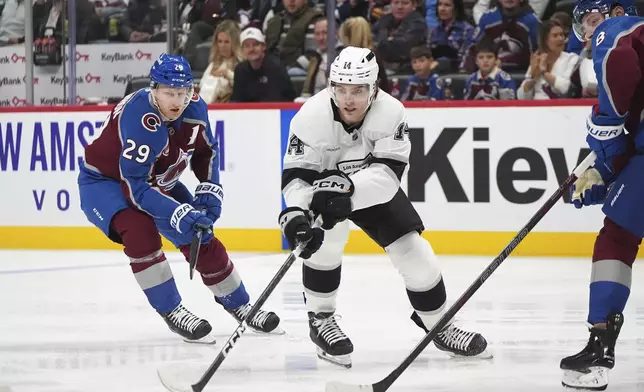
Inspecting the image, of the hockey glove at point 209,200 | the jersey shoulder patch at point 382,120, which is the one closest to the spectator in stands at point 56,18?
the hockey glove at point 209,200

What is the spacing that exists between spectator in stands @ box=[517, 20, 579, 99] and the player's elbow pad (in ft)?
11.7

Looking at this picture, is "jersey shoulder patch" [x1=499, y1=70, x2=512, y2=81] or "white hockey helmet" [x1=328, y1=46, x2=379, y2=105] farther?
"jersey shoulder patch" [x1=499, y1=70, x2=512, y2=81]

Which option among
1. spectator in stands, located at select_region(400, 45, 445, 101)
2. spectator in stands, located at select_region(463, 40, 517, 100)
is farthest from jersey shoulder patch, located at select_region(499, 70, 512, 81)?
spectator in stands, located at select_region(400, 45, 445, 101)

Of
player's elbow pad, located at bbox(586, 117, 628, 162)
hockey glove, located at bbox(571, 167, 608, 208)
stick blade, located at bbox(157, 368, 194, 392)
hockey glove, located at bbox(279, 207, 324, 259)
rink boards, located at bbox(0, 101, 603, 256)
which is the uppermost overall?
player's elbow pad, located at bbox(586, 117, 628, 162)

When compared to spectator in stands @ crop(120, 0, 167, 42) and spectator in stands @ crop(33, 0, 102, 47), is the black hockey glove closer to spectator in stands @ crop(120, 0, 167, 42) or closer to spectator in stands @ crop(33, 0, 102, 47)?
spectator in stands @ crop(120, 0, 167, 42)

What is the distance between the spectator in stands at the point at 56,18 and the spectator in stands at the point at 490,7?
8.41ft

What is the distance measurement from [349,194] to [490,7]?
13.4ft

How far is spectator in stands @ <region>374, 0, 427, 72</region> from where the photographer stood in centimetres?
715

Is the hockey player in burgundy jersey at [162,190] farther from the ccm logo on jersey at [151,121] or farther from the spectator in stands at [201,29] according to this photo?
the spectator in stands at [201,29]

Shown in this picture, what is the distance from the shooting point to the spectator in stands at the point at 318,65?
696cm

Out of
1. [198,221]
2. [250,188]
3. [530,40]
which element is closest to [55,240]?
[250,188]

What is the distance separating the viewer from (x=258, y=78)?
6.98 m

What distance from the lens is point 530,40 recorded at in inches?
269

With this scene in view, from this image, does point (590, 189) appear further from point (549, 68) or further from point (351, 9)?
point (351, 9)
